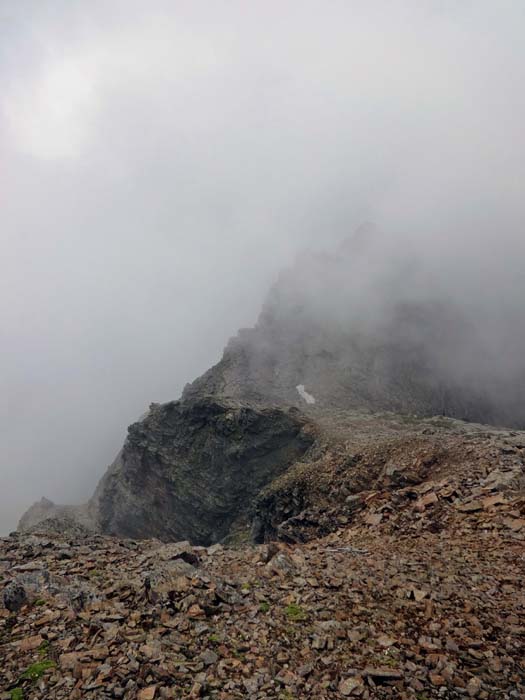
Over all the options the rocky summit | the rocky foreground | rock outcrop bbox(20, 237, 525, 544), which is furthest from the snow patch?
the rocky foreground

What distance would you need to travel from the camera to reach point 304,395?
333 feet

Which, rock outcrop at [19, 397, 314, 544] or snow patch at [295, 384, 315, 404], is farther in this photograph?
snow patch at [295, 384, 315, 404]

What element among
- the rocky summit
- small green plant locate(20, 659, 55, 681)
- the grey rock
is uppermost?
the grey rock

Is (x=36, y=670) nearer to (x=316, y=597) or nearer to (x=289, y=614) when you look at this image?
(x=289, y=614)

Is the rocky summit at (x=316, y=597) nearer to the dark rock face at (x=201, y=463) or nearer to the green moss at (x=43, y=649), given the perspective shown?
the green moss at (x=43, y=649)

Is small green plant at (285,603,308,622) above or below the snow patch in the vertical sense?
below

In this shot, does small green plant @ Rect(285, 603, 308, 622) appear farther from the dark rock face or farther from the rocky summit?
the dark rock face

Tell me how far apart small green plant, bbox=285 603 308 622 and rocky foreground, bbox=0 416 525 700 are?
0.05 m

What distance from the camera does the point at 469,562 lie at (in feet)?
56.9

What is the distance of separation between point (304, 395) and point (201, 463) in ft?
105

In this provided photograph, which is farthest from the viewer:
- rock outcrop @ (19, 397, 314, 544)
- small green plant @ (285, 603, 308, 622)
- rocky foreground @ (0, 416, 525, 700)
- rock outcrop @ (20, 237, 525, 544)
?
rock outcrop @ (20, 237, 525, 544)

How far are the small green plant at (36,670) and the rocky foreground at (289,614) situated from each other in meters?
0.03

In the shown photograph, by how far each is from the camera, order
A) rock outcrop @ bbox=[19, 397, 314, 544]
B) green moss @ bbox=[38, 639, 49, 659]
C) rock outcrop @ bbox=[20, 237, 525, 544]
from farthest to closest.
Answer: rock outcrop @ bbox=[20, 237, 525, 544]
rock outcrop @ bbox=[19, 397, 314, 544]
green moss @ bbox=[38, 639, 49, 659]

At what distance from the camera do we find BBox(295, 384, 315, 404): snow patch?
326 ft
